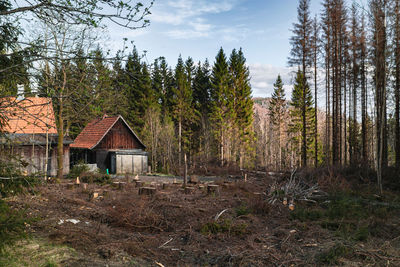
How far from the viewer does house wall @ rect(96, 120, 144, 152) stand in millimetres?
27688

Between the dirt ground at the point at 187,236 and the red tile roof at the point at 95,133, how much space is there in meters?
17.6

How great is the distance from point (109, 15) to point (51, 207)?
7015mm

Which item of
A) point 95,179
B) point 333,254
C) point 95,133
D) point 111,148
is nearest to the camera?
point 333,254

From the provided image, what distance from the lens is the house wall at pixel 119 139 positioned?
90.8ft

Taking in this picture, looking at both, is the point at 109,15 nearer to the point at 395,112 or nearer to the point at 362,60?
the point at 395,112

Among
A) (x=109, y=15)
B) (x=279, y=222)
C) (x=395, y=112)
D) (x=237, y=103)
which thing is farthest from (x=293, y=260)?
(x=237, y=103)

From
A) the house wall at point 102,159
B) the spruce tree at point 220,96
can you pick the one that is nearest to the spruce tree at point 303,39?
the spruce tree at point 220,96

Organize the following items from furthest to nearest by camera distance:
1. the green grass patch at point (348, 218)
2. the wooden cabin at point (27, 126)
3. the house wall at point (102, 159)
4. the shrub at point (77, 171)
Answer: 1. the house wall at point (102, 159)
2. the shrub at point (77, 171)
3. the green grass patch at point (348, 218)
4. the wooden cabin at point (27, 126)

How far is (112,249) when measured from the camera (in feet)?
18.3

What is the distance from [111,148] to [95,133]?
86.5 inches

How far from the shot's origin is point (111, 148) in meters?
27.9

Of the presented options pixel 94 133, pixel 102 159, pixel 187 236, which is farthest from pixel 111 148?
pixel 187 236

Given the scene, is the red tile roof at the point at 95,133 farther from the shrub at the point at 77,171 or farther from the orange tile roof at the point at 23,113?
the orange tile roof at the point at 23,113

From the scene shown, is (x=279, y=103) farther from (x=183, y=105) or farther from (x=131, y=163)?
(x=131, y=163)
